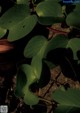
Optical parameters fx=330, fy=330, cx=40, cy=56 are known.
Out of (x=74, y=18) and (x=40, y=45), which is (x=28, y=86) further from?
(x=74, y=18)

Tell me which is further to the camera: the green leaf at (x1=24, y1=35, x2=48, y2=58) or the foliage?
the green leaf at (x1=24, y1=35, x2=48, y2=58)

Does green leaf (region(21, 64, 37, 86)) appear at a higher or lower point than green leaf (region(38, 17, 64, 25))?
lower

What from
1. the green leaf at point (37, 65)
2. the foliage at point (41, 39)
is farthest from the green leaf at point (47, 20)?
the green leaf at point (37, 65)

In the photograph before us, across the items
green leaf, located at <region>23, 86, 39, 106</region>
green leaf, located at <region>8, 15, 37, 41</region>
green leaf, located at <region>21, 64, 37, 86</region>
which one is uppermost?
green leaf, located at <region>8, 15, 37, 41</region>

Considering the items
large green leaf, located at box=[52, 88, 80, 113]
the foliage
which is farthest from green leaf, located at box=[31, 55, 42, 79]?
large green leaf, located at box=[52, 88, 80, 113]

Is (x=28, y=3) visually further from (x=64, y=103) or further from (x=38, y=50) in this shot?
(x=64, y=103)

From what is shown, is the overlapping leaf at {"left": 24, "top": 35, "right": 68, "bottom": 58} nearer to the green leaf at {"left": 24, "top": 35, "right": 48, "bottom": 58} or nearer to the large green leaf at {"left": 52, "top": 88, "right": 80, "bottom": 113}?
the green leaf at {"left": 24, "top": 35, "right": 48, "bottom": 58}

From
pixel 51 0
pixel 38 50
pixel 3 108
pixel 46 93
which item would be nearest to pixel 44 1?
pixel 51 0

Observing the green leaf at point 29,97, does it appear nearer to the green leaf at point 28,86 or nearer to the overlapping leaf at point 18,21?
the green leaf at point 28,86
